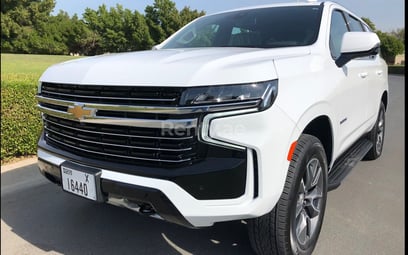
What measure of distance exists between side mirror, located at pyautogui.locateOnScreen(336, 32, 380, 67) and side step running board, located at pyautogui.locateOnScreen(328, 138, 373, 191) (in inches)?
36.1

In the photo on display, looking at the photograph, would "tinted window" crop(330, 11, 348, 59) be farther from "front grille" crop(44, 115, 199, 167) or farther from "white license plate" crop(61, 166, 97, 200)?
"white license plate" crop(61, 166, 97, 200)

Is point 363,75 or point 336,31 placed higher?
point 336,31

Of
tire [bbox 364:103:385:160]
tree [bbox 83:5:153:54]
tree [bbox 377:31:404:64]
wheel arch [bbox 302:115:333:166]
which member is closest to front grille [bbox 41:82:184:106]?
tree [bbox 83:5:153:54]

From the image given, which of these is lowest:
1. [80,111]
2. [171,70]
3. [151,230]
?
[151,230]

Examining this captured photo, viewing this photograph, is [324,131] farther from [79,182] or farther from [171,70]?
[79,182]

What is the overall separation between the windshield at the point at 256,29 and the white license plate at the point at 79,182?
1.57 meters

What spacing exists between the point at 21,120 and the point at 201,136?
204 cm

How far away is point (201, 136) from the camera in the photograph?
76.8 inches

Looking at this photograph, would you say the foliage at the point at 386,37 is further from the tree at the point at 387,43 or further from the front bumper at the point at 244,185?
the front bumper at the point at 244,185

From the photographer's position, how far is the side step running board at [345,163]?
310cm

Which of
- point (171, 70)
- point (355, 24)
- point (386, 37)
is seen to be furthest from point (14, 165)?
point (386, 37)

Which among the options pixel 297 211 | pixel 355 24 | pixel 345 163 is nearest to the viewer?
pixel 297 211

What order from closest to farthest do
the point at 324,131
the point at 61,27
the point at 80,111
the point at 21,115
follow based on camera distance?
the point at 61,27 < the point at 80,111 < the point at 324,131 < the point at 21,115

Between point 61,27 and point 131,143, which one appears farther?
point 131,143
